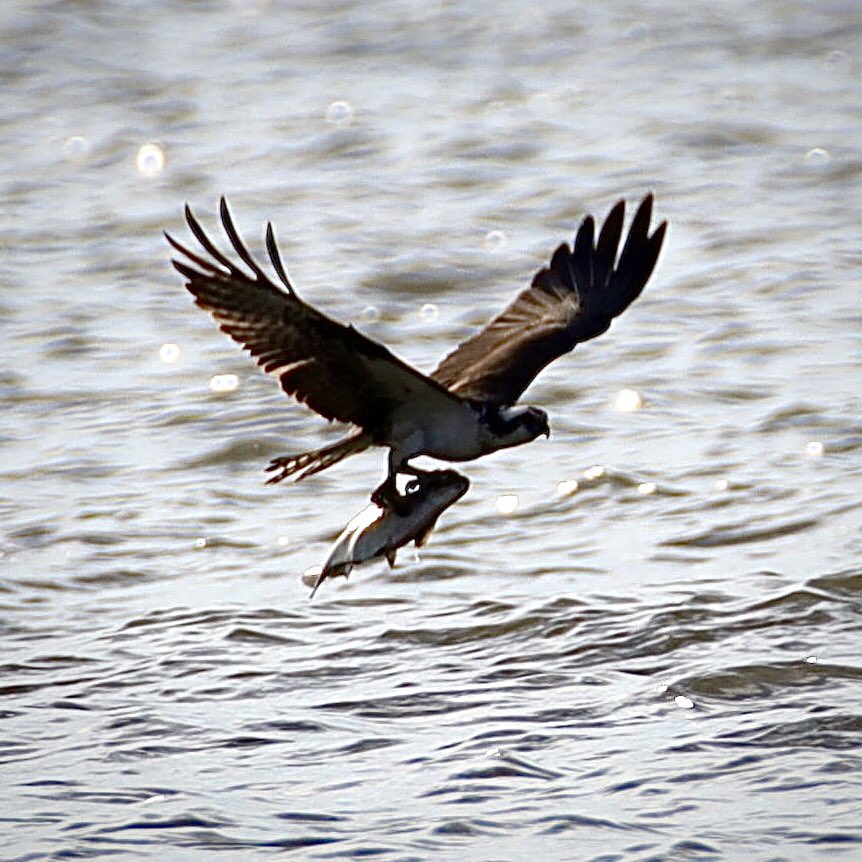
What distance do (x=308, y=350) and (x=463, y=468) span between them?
425cm

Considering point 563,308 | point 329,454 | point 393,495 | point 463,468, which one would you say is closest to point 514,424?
point 393,495

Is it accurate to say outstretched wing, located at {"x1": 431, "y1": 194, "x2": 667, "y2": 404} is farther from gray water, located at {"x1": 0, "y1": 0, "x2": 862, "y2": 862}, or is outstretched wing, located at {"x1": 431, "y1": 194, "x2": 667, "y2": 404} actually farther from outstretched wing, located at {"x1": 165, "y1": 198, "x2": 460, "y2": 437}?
gray water, located at {"x1": 0, "y1": 0, "x2": 862, "y2": 862}

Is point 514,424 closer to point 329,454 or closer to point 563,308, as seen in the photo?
point 329,454

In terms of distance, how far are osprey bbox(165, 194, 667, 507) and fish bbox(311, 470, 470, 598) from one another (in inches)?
1.6

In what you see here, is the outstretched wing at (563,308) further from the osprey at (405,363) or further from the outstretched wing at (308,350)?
the outstretched wing at (308,350)

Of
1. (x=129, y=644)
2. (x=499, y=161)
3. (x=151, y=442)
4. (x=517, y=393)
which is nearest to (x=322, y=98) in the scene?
(x=499, y=161)

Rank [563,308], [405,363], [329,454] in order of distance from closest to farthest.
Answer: [405,363] → [329,454] → [563,308]

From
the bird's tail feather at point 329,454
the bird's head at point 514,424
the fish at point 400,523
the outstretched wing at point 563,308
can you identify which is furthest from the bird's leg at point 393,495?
Answer: the outstretched wing at point 563,308

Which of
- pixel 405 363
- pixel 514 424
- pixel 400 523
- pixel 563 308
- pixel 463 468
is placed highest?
pixel 405 363

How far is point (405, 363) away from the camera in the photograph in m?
5.49

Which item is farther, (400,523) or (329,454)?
(400,523)

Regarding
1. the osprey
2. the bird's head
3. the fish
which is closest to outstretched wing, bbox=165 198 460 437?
the osprey

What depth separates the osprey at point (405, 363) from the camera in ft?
17.0

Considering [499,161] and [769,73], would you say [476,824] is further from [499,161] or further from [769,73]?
[769,73]
